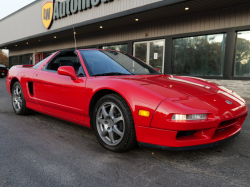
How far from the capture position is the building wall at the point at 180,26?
766cm

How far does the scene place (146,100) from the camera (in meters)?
2.17

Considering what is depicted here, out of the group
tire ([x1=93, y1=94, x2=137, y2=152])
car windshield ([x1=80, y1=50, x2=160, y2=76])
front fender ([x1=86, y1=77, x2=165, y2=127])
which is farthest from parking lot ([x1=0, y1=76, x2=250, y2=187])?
car windshield ([x1=80, y1=50, x2=160, y2=76])

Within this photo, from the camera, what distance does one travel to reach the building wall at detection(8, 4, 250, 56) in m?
7.66

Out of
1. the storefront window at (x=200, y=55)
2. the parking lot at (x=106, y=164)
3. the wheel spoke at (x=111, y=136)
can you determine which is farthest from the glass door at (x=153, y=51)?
the wheel spoke at (x=111, y=136)

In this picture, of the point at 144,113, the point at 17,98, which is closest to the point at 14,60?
the point at 17,98

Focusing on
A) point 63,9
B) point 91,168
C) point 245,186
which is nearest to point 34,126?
point 91,168

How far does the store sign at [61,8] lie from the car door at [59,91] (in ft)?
26.4

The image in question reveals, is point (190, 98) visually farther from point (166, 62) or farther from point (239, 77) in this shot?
point (166, 62)

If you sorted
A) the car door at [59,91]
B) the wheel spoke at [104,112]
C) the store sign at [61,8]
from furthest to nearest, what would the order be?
the store sign at [61,8] < the car door at [59,91] < the wheel spoke at [104,112]

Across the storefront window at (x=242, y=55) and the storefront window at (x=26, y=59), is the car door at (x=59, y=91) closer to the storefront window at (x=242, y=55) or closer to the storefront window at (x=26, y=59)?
the storefront window at (x=242, y=55)

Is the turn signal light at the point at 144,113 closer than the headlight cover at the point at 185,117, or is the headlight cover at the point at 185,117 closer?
the headlight cover at the point at 185,117

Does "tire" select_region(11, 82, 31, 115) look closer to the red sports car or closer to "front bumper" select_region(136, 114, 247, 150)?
the red sports car

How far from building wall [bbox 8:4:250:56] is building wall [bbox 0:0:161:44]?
5.38ft

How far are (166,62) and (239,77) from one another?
131 inches
